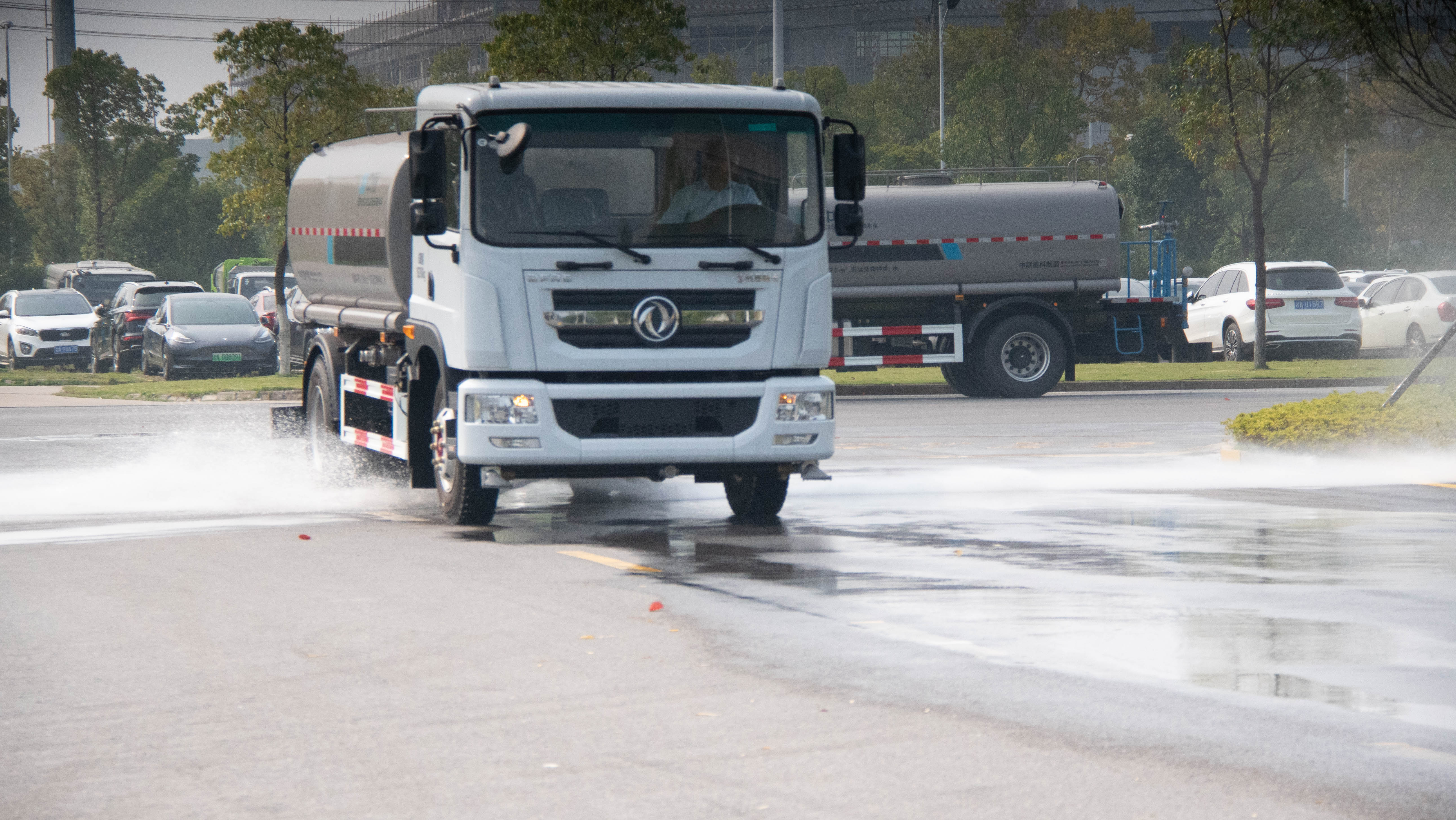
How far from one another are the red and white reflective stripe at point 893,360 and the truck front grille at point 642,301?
545 inches

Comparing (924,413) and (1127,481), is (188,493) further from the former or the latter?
(924,413)

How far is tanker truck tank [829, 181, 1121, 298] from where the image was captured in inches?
979

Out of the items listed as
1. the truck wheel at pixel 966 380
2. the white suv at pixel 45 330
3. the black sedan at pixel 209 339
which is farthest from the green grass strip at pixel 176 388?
the truck wheel at pixel 966 380

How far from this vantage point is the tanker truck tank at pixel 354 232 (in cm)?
1248

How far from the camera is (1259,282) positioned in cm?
2881

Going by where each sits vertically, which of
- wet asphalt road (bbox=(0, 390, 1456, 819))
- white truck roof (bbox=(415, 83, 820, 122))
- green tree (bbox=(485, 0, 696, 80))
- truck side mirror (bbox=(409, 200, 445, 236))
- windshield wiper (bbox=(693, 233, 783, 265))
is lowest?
wet asphalt road (bbox=(0, 390, 1456, 819))

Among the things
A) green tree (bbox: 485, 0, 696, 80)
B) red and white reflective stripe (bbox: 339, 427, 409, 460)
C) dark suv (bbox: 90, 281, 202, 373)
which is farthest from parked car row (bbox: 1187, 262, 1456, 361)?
red and white reflective stripe (bbox: 339, 427, 409, 460)

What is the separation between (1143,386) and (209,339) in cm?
1559

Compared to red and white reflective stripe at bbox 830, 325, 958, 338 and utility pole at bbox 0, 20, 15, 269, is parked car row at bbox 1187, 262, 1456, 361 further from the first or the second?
utility pole at bbox 0, 20, 15, 269

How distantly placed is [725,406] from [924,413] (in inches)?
449

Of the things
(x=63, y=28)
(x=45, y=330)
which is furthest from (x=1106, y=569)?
(x=63, y=28)

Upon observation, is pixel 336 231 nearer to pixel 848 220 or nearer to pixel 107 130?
pixel 848 220

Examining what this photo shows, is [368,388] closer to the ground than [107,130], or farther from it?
closer to the ground

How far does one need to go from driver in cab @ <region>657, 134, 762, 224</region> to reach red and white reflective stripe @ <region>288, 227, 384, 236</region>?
268cm
